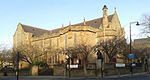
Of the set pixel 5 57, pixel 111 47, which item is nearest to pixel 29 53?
pixel 5 57

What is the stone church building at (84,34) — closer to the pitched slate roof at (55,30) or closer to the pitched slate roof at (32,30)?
the pitched slate roof at (55,30)

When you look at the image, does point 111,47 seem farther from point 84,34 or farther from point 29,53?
point 29,53

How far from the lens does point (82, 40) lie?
53656 mm

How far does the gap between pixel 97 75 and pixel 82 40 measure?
841 inches

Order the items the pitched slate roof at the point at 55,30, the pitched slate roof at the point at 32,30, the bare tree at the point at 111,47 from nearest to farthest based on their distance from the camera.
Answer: the bare tree at the point at 111,47 < the pitched slate roof at the point at 55,30 < the pitched slate roof at the point at 32,30

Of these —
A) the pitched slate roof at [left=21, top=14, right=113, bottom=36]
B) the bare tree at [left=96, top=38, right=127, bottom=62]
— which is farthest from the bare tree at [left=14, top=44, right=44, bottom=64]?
the bare tree at [left=96, top=38, right=127, bottom=62]

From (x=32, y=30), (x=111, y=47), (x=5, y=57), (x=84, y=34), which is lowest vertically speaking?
(x=5, y=57)

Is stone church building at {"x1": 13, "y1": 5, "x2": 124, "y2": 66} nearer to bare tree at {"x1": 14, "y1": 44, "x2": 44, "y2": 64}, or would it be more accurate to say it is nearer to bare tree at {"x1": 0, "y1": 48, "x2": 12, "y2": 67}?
bare tree at {"x1": 14, "y1": 44, "x2": 44, "y2": 64}

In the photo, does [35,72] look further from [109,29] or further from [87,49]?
[109,29]

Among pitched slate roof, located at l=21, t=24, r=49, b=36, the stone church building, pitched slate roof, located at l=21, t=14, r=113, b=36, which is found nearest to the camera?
the stone church building

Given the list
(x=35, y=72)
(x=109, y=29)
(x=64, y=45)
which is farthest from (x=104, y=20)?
(x=35, y=72)

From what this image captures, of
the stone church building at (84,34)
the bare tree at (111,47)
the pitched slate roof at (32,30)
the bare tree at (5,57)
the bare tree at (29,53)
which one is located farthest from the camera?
the pitched slate roof at (32,30)

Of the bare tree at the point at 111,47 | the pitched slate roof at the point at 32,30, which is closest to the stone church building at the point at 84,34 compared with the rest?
the pitched slate roof at the point at 32,30

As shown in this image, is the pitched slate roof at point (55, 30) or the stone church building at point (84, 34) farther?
the pitched slate roof at point (55, 30)
